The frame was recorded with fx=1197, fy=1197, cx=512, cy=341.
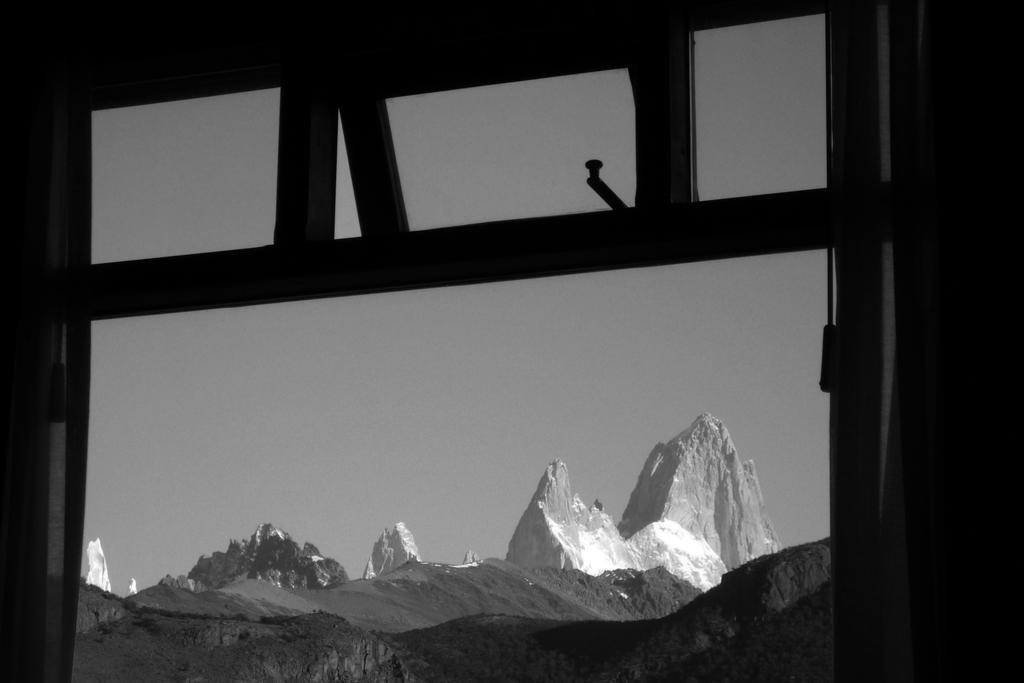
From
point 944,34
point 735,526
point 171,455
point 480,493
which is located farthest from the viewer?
point 171,455

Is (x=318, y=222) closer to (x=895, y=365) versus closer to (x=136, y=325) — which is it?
(x=136, y=325)

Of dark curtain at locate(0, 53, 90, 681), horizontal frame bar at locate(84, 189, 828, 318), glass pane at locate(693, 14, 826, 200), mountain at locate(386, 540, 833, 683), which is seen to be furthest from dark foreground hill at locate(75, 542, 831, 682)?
glass pane at locate(693, 14, 826, 200)

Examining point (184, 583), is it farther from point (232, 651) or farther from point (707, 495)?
point (707, 495)

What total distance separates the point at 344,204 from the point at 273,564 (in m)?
0.75

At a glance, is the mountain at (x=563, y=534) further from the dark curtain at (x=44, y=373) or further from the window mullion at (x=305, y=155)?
the dark curtain at (x=44, y=373)

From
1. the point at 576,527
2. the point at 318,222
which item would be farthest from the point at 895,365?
the point at 318,222

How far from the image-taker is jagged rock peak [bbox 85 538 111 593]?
249 centimetres

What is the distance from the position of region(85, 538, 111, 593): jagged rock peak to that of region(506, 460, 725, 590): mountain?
0.86 metres

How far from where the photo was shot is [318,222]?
2.43m

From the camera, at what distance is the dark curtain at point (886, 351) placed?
5.68ft

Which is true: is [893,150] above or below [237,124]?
below

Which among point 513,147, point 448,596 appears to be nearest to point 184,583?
point 448,596

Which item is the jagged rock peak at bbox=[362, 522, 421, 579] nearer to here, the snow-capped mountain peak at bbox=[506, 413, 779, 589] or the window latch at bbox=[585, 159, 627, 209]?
the snow-capped mountain peak at bbox=[506, 413, 779, 589]

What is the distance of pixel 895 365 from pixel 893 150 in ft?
1.13
